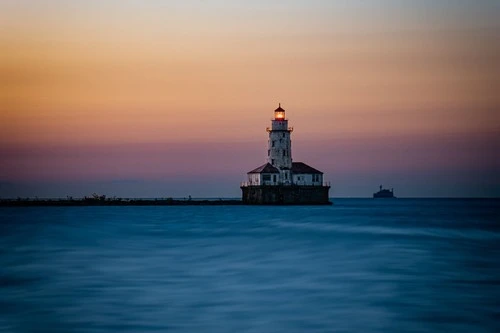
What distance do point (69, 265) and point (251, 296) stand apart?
34.8 ft

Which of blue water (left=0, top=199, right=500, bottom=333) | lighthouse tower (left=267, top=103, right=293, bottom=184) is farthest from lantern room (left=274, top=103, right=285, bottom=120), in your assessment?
blue water (left=0, top=199, right=500, bottom=333)

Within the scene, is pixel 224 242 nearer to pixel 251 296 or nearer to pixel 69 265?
pixel 69 265

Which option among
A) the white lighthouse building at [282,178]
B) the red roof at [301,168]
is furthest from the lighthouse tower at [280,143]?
the red roof at [301,168]

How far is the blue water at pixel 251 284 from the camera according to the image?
1828 cm

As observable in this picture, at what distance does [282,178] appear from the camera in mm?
84938

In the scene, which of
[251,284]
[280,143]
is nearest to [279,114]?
[280,143]

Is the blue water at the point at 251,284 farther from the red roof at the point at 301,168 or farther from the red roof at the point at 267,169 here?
the red roof at the point at 301,168

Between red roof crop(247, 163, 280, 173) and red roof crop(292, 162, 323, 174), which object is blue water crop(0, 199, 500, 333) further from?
red roof crop(292, 162, 323, 174)

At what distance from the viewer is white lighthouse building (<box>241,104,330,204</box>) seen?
272 ft

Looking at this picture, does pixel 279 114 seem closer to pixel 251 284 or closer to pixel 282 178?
pixel 282 178

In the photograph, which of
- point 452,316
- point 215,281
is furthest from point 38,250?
point 452,316

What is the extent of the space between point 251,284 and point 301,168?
64.5 metres

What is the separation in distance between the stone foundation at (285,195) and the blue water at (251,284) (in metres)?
41.0

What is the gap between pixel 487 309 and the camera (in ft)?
63.9
